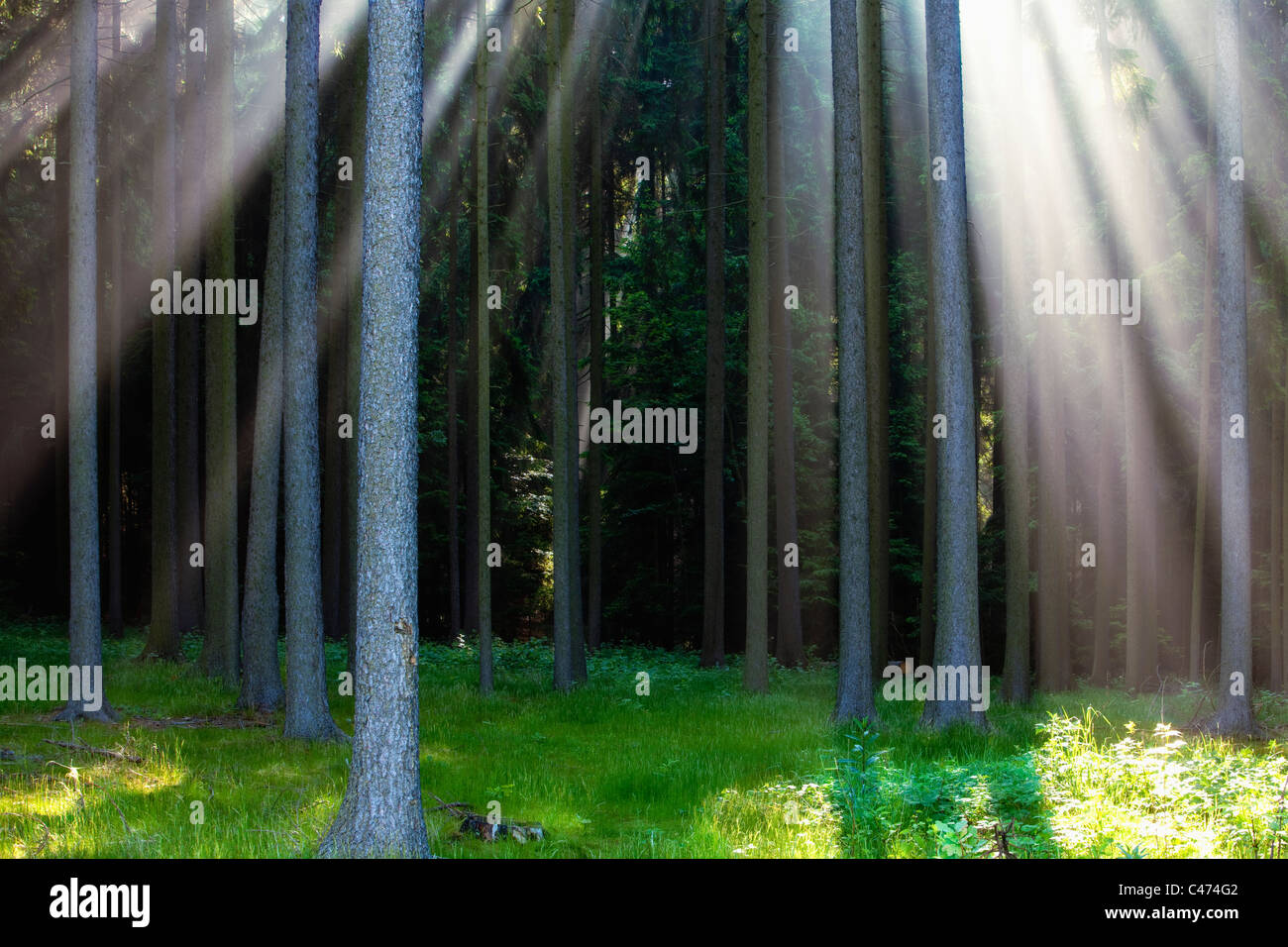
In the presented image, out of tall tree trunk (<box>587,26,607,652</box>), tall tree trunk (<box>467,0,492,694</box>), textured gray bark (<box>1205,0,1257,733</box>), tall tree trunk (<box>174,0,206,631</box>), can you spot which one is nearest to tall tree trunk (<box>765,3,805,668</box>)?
tall tree trunk (<box>587,26,607,652</box>)

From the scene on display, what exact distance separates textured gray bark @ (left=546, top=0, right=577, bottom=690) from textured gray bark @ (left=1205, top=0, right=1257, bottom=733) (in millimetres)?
9471

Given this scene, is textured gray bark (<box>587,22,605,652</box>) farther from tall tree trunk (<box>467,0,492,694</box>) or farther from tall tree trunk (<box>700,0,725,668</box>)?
tall tree trunk (<box>467,0,492,694</box>)

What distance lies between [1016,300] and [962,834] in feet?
36.7

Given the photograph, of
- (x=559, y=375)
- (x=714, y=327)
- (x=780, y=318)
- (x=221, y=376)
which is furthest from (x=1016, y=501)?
(x=221, y=376)

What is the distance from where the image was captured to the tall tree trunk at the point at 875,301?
16031mm

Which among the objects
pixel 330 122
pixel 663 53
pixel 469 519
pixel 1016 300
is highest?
pixel 663 53

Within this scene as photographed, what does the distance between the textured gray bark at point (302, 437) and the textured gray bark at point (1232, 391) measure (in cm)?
1073

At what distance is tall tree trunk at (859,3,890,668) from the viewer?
16031mm

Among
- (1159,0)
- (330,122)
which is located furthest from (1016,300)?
(330,122)

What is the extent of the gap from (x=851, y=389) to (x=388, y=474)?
24.5 ft

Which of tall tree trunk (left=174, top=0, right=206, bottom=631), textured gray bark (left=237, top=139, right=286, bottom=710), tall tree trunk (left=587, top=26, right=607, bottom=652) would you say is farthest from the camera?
tall tree trunk (left=587, top=26, right=607, bottom=652)

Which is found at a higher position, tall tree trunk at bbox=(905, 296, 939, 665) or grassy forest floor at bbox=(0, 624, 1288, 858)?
tall tree trunk at bbox=(905, 296, 939, 665)

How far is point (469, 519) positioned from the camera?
79.9 ft
